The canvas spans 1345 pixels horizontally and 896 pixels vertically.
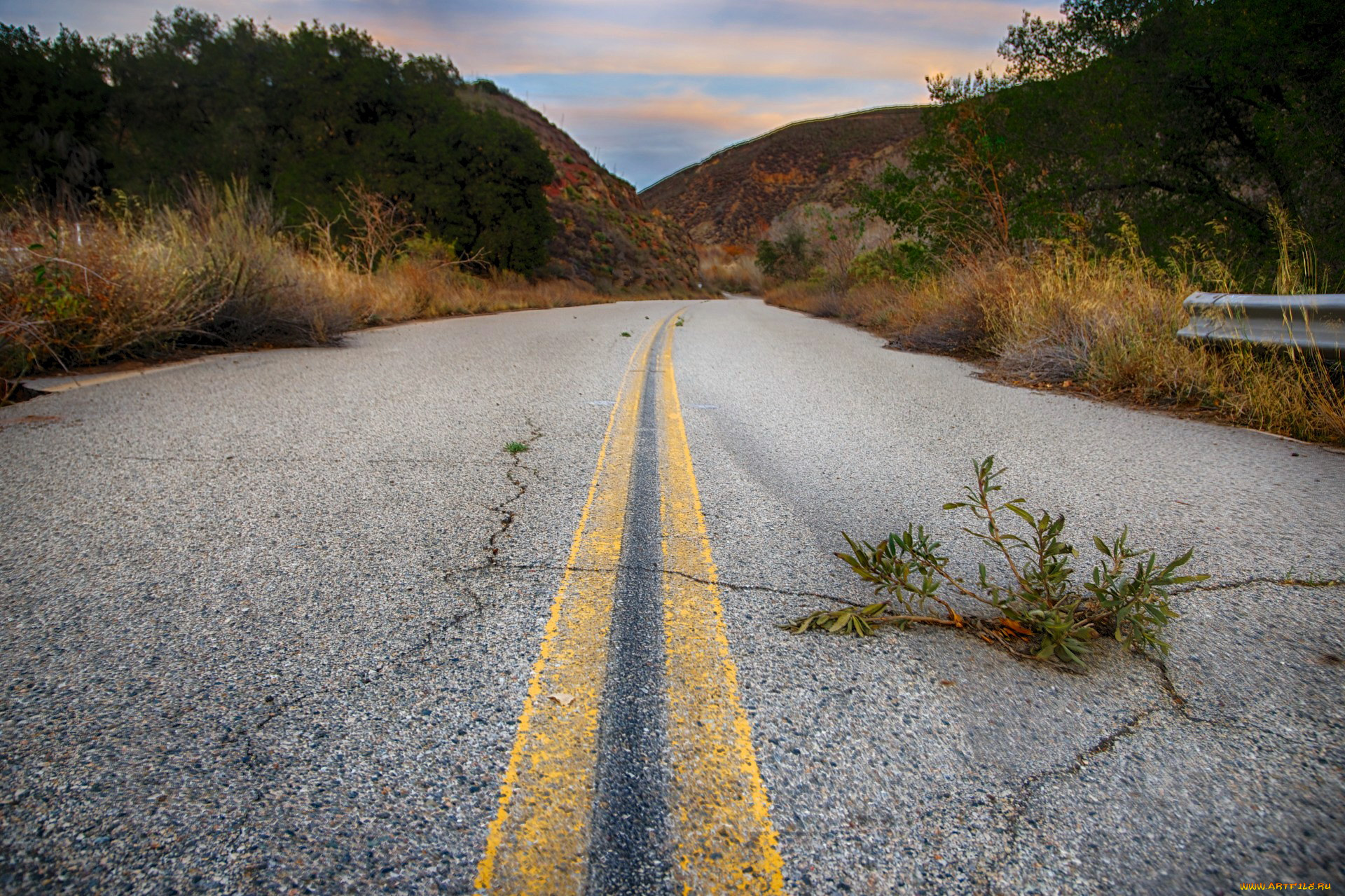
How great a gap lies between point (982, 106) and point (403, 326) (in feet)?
33.3

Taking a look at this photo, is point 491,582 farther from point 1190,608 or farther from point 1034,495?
point 1034,495

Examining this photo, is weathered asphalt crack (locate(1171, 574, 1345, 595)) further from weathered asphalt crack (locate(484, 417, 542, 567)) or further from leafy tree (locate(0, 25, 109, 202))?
leafy tree (locate(0, 25, 109, 202))

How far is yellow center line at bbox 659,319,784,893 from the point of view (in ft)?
3.79

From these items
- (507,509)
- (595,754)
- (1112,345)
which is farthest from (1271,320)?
(595,754)

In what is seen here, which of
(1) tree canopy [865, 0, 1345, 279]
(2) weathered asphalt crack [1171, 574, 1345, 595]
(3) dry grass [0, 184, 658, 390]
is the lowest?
(2) weathered asphalt crack [1171, 574, 1345, 595]

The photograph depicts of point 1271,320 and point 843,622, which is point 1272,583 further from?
point 1271,320

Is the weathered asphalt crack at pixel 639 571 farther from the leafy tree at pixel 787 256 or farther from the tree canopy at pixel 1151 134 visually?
the leafy tree at pixel 787 256

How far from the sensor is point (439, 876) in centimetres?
113

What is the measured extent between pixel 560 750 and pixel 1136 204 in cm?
1211

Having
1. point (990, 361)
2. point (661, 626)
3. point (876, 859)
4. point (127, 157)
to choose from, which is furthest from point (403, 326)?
point (127, 157)

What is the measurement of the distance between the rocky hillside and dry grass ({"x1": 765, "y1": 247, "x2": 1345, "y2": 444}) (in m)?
20.8

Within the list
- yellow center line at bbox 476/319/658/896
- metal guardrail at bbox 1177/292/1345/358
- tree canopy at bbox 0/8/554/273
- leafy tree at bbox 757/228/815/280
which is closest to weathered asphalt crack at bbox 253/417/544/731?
yellow center line at bbox 476/319/658/896

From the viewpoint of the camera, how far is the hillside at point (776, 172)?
76625 millimetres

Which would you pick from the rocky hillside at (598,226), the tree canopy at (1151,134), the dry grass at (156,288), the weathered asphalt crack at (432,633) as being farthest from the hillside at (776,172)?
the weathered asphalt crack at (432,633)
